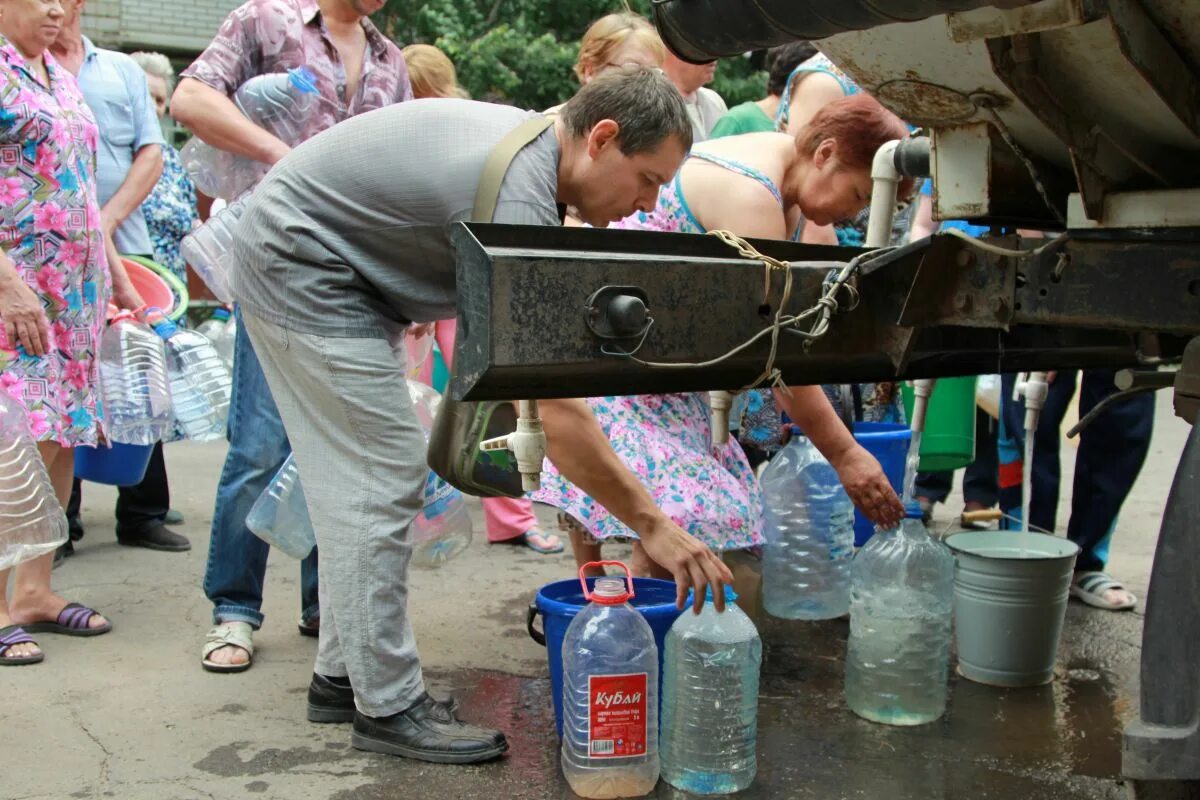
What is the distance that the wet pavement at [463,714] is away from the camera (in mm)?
2824

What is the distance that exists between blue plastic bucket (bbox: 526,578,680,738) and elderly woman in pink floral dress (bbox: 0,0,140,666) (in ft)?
5.12

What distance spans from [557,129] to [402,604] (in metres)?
1.14

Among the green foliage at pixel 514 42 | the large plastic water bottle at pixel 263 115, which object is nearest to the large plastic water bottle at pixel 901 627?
the large plastic water bottle at pixel 263 115

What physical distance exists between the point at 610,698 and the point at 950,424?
7.78ft

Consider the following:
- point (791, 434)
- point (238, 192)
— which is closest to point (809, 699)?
point (791, 434)

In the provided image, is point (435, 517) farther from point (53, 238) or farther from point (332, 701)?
point (53, 238)

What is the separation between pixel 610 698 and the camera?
2.68 meters

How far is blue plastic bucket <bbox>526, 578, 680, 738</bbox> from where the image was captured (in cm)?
288

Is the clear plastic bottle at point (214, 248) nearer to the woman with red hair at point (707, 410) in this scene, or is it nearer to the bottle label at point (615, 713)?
the woman with red hair at point (707, 410)

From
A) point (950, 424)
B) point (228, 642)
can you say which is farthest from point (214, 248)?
point (950, 424)

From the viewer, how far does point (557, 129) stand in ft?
8.89

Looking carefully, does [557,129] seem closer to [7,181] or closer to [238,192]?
[238,192]

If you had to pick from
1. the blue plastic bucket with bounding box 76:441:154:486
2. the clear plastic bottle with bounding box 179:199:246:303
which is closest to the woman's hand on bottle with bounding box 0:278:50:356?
the clear plastic bottle with bounding box 179:199:246:303

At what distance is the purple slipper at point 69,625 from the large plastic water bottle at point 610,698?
1748 millimetres
